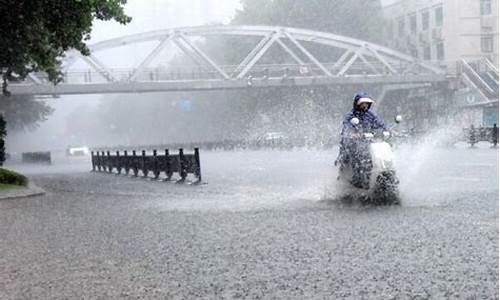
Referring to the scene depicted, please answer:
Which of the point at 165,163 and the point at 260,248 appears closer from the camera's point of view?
the point at 260,248

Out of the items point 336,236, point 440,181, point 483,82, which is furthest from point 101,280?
point 483,82

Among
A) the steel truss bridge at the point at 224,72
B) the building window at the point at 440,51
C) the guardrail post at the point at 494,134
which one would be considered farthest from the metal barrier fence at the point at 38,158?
Result: the building window at the point at 440,51

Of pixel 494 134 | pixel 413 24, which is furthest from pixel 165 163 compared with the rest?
pixel 413 24

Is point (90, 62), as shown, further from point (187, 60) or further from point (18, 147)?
point (18, 147)

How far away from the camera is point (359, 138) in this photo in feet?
37.5

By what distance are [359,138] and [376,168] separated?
61 centimetres

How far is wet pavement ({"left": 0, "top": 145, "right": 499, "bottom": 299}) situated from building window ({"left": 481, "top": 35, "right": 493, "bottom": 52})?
4935cm

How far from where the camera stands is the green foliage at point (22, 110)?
2369 inches

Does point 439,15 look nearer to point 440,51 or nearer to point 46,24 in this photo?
point 440,51

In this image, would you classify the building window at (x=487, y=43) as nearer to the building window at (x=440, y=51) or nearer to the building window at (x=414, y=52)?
the building window at (x=440, y=51)

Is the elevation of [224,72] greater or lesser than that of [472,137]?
greater

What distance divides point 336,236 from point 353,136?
11.2ft

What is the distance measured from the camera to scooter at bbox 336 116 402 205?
36.5ft

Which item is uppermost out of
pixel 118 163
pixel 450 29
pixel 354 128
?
pixel 450 29
